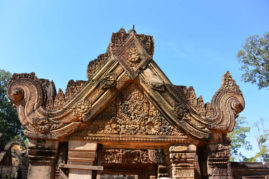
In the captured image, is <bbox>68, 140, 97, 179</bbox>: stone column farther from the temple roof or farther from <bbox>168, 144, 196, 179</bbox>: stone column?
<bbox>168, 144, 196, 179</bbox>: stone column

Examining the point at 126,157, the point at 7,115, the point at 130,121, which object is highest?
the point at 7,115

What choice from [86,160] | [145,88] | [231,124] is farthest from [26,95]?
[231,124]

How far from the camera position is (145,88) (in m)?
5.51

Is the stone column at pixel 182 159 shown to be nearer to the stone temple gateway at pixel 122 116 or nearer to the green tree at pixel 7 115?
the stone temple gateway at pixel 122 116

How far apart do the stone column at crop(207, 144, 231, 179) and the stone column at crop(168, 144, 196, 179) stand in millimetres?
439

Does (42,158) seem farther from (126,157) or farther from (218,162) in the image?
(126,157)

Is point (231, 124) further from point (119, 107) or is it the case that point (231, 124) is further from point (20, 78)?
point (20, 78)

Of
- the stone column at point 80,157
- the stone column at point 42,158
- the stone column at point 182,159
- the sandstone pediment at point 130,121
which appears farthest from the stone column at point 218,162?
the stone column at point 42,158

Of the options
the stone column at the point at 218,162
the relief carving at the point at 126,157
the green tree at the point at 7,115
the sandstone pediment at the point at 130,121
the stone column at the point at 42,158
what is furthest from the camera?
the green tree at the point at 7,115

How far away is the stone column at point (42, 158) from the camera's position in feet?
16.1

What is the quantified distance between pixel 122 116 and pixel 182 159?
1.63 m

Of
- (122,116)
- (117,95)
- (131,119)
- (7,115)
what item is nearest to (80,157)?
(122,116)

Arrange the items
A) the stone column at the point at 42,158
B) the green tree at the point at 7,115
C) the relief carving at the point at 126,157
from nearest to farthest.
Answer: the stone column at the point at 42,158 < the relief carving at the point at 126,157 < the green tree at the point at 7,115

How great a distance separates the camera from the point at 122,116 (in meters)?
5.36
